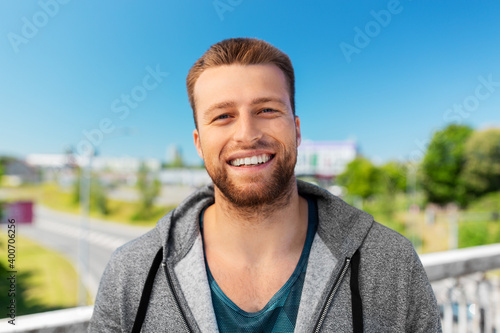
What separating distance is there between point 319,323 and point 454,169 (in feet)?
141

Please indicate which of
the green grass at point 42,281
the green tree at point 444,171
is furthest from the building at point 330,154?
the green grass at point 42,281

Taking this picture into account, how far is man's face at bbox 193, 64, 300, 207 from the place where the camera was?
1465mm

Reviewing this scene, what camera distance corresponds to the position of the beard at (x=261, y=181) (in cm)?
147

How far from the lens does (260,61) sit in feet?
5.09

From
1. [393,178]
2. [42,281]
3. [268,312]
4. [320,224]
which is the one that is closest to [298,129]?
[320,224]

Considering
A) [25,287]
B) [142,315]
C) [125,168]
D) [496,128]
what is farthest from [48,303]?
[496,128]

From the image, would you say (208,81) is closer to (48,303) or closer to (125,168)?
(48,303)

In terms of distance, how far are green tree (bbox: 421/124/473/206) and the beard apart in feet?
136

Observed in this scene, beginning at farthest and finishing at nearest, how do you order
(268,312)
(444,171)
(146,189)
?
(146,189) < (444,171) < (268,312)

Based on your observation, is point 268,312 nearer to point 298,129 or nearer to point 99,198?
point 298,129

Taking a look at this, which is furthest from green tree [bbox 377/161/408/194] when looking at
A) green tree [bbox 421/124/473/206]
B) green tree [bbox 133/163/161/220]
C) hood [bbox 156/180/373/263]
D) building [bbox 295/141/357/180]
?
hood [bbox 156/180/373/263]

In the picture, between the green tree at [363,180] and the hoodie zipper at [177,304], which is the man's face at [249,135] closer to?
the hoodie zipper at [177,304]

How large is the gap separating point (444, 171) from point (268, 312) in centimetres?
4273

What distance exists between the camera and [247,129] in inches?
57.2
